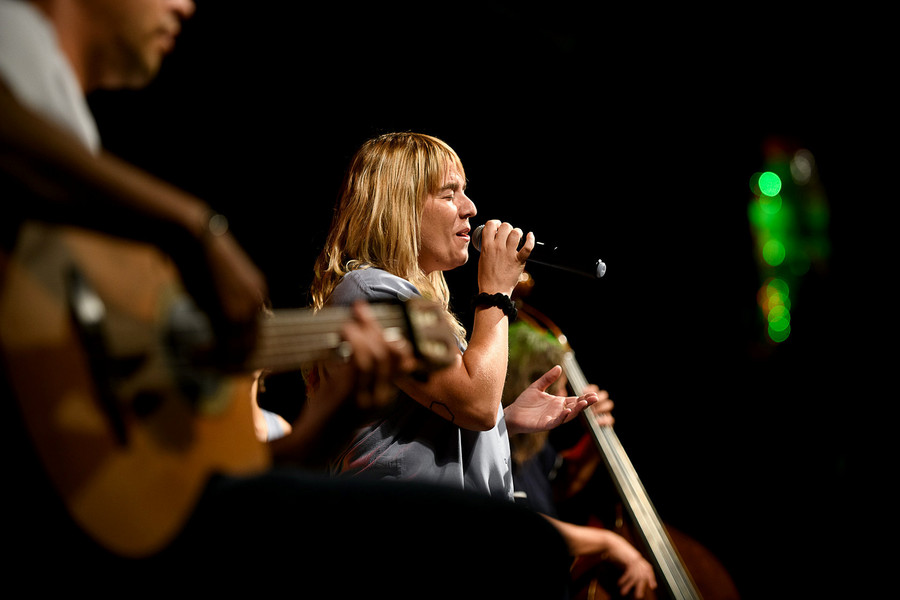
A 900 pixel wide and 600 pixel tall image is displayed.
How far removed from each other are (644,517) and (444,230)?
1.09m

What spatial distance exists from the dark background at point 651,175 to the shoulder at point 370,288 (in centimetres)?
95

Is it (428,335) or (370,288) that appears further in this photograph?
(370,288)

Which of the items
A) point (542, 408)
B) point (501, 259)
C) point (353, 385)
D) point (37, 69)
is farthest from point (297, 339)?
point (542, 408)

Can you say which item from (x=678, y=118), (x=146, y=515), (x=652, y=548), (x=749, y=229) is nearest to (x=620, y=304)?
(x=749, y=229)

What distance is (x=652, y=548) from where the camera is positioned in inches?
75.0

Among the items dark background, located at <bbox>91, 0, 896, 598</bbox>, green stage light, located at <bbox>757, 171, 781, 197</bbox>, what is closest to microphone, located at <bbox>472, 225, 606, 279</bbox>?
dark background, located at <bbox>91, 0, 896, 598</bbox>

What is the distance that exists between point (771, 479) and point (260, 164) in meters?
2.54

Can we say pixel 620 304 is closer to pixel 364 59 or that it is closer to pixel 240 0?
pixel 364 59

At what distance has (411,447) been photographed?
4.68ft

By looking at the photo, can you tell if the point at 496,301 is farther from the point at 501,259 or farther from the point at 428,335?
the point at 428,335

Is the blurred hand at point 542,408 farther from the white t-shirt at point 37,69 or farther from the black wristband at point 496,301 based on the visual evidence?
the white t-shirt at point 37,69

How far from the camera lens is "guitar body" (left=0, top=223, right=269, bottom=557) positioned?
655 millimetres

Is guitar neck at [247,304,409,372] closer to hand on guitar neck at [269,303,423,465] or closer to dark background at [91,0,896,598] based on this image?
hand on guitar neck at [269,303,423,465]

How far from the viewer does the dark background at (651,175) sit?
233 centimetres
